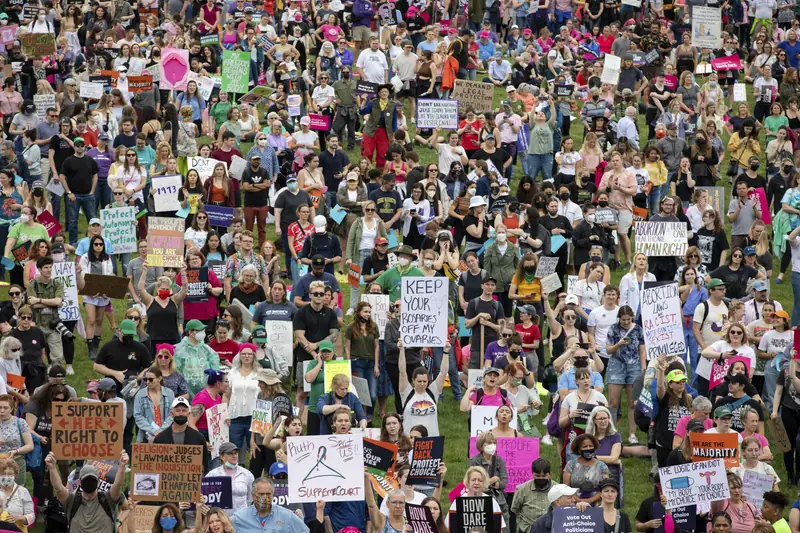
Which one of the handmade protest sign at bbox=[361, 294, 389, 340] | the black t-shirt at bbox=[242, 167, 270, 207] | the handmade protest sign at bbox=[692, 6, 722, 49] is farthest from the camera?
the handmade protest sign at bbox=[692, 6, 722, 49]

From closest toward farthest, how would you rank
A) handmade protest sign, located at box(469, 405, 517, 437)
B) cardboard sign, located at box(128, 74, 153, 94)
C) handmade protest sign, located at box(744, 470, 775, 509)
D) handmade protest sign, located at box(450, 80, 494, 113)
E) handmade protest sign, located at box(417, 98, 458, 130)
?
handmade protest sign, located at box(744, 470, 775, 509)
handmade protest sign, located at box(469, 405, 517, 437)
handmade protest sign, located at box(417, 98, 458, 130)
handmade protest sign, located at box(450, 80, 494, 113)
cardboard sign, located at box(128, 74, 153, 94)

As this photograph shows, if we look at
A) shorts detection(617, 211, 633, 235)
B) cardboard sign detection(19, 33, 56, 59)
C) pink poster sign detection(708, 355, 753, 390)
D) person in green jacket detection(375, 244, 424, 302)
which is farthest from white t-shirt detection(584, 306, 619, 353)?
cardboard sign detection(19, 33, 56, 59)

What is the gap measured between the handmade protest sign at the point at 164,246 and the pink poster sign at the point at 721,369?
746cm

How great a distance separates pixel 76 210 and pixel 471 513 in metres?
12.7

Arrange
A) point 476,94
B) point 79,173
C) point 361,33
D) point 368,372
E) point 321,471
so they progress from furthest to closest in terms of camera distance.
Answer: point 361,33, point 476,94, point 79,173, point 368,372, point 321,471

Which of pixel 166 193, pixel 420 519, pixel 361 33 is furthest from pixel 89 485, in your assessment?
pixel 361 33

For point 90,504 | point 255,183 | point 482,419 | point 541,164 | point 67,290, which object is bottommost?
point 90,504

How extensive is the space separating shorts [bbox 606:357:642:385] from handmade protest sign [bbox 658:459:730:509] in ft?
12.5

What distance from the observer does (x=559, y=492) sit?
53.6 feet

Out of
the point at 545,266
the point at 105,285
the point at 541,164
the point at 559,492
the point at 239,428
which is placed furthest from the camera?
the point at 541,164

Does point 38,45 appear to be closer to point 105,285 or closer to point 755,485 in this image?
point 105,285

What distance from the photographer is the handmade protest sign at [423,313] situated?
67.9ft

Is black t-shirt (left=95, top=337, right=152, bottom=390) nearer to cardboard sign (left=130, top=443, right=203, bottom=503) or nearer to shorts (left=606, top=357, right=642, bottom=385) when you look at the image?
cardboard sign (left=130, top=443, right=203, bottom=503)

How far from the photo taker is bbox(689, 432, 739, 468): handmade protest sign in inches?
686
